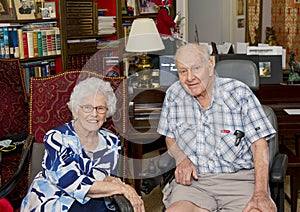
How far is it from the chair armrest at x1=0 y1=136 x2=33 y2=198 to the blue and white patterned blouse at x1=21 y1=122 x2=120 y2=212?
0.12m

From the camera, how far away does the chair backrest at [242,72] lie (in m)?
2.60

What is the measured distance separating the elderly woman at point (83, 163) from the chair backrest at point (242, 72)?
75 centimetres

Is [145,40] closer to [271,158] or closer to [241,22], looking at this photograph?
[271,158]

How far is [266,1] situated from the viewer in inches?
293

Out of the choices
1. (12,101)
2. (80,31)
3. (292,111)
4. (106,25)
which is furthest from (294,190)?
(106,25)

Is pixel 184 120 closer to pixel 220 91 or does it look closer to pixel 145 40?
pixel 220 91

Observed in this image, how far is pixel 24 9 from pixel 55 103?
5.05ft

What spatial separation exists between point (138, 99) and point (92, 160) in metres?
1.09

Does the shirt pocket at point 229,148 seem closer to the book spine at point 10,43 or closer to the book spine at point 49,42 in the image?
the book spine at point 10,43

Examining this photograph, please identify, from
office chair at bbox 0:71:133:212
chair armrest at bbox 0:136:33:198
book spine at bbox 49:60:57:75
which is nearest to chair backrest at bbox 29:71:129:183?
office chair at bbox 0:71:133:212

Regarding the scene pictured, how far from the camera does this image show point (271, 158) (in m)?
2.38

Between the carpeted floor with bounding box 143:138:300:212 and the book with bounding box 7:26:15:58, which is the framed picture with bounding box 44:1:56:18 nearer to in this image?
the book with bounding box 7:26:15:58

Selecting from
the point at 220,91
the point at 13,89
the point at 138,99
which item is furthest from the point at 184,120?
the point at 13,89

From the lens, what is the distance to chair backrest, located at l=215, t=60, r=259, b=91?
8.52 feet
